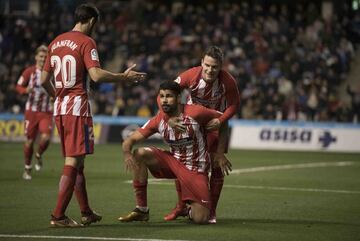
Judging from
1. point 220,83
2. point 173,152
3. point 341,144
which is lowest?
point 341,144

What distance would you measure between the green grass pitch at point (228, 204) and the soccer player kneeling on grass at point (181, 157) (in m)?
0.26

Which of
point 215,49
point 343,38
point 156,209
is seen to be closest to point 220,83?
point 215,49

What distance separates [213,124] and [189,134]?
0.96ft

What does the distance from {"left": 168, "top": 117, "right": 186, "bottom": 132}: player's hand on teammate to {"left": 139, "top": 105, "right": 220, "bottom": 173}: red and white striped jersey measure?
0.04 metres

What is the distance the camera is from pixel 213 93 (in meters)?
10.5

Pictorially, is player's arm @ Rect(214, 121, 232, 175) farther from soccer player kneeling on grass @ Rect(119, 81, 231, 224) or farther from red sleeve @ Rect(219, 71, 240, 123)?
red sleeve @ Rect(219, 71, 240, 123)

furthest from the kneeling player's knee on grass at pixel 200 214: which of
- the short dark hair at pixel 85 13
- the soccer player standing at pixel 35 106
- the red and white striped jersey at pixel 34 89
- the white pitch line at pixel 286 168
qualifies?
the red and white striped jersey at pixel 34 89

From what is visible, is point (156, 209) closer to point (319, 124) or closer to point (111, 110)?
point (319, 124)

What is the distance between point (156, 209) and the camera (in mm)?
11312

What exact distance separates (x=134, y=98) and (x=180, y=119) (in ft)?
64.3

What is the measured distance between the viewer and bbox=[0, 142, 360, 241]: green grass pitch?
913 centimetres

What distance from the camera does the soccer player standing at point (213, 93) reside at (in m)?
10.0

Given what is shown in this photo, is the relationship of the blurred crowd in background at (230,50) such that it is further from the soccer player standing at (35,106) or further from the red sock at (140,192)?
the red sock at (140,192)

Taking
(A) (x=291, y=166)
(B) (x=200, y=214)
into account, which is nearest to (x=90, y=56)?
(B) (x=200, y=214)
